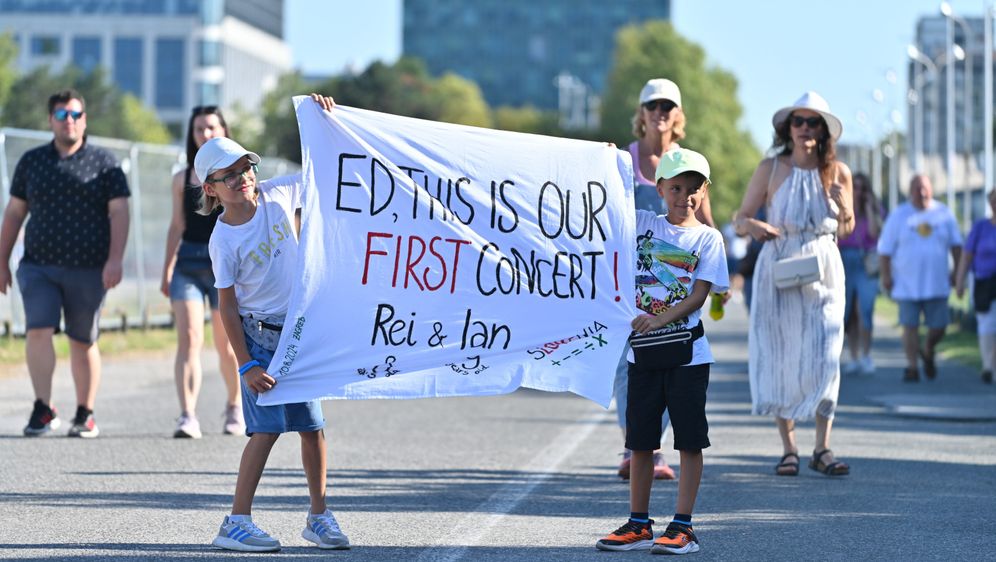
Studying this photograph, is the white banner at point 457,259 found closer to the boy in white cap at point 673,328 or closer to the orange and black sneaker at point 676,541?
the boy in white cap at point 673,328

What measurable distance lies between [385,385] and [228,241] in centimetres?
92

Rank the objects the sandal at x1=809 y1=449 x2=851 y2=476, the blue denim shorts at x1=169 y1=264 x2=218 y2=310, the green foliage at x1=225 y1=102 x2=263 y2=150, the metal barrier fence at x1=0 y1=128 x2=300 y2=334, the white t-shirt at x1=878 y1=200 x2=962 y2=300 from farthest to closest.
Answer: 1. the green foliage at x1=225 y1=102 x2=263 y2=150
2. the metal barrier fence at x1=0 y1=128 x2=300 y2=334
3. the white t-shirt at x1=878 y1=200 x2=962 y2=300
4. the blue denim shorts at x1=169 y1=264 x2=218 y2=310
5. the sandal at x1=809 y1=449 x2=851 y2=476

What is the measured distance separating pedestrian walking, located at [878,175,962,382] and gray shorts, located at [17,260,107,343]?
9161 millimetres

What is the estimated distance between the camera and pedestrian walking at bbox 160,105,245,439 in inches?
496

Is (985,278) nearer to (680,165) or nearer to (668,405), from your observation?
(668,405)

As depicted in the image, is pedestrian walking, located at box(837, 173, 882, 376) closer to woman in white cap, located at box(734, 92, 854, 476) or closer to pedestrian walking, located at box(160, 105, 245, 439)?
woman in white cap, located at box(734, 92, 854, 476)

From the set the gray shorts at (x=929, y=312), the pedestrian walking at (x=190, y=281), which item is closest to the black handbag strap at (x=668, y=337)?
the pedestrian walking at (x=190, y=281)

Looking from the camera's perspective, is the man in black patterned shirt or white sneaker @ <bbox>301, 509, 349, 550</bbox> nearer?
white sneaker @ <bbox>301, 509, 349, 550</bbox>

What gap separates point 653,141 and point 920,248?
958cm

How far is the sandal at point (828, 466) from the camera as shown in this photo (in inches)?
433

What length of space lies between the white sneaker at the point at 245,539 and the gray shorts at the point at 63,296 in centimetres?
496

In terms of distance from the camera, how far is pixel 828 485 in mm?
10633

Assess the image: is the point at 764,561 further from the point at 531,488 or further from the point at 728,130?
the point at 728,130

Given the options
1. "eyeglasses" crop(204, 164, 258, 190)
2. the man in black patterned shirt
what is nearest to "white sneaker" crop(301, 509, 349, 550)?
"eyeglasses" crop(204, 164, 258, 190)
